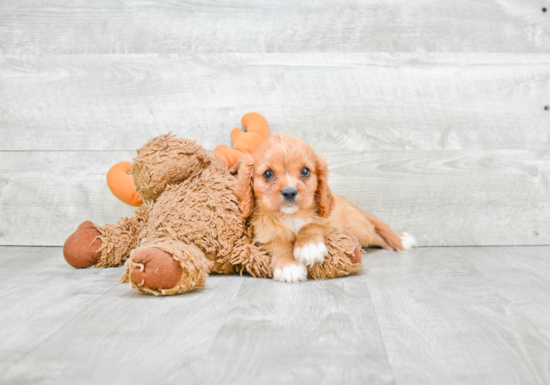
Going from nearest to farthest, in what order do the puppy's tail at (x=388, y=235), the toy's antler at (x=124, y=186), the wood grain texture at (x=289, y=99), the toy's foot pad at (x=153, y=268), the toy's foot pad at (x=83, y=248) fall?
the toy's foot pad at (x=153, y=268) → the toy's foot pad at (x=83, y=248) → the toy's antler at (x=124, y=186) → the puppy's tail at (x=388, y=235) → the wood grain texture at (x=289, y=99)

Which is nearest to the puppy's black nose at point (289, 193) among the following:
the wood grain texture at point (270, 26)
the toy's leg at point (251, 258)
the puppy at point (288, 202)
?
the puppy at point (288, 202)

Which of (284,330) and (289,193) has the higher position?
(289,193)

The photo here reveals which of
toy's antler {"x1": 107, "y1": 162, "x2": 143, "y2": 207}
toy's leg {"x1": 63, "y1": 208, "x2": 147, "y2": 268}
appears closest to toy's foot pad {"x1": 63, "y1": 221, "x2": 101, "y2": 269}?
toy's leg {"x1": 63, "y1": 208, "x2": 147, "y2": 268}

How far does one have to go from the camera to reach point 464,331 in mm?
1029

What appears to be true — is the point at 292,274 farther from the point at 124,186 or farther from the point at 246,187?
the point at 124,186

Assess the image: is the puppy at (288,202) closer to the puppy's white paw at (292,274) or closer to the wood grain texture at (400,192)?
the puppy's white paw at (292,274)

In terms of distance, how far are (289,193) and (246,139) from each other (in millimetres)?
613

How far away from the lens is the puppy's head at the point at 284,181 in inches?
55.7

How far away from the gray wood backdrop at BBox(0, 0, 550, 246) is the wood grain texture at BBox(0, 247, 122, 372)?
48cm

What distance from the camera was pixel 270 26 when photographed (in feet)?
6.86

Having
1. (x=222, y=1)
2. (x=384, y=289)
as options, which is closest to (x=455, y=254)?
(x=384, y=289)

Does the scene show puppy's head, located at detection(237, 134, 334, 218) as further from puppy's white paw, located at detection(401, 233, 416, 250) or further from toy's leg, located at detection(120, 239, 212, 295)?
puppy's white paw, located at detection(401, 233, 416, 250)

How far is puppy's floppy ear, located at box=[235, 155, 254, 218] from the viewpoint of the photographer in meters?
1.50

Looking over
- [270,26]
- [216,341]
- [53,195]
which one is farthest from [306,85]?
[216,341]
